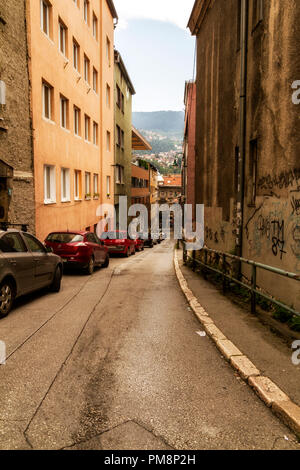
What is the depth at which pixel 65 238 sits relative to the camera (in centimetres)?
1285

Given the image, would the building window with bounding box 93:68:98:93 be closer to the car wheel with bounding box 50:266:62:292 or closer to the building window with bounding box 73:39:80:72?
the building window with bounding box 73:39:80:72

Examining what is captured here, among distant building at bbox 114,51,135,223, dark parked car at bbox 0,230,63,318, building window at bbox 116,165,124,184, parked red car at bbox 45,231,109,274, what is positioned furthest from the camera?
building window at bbox 116,165,124,184

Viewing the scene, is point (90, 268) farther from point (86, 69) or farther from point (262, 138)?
point (86, 69)

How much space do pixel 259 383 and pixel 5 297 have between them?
460cm

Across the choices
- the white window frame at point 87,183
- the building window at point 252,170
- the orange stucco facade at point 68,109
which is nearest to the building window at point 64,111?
the orange stucco facade at point 68,109

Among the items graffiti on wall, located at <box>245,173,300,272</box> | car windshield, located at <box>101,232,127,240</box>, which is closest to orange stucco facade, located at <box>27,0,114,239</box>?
car windshield, located at <box>101,232,127,240</box>

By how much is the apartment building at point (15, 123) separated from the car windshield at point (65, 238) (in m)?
1.12

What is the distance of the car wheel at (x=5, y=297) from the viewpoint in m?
6.63

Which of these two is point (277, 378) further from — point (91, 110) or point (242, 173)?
point (91, 110)

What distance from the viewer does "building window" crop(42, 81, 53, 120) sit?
15.6 metres

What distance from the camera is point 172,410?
3496mm

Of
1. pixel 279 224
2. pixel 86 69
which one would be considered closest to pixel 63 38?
pixel 86 69

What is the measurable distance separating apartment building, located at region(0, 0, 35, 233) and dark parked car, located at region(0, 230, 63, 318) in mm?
A: 3677

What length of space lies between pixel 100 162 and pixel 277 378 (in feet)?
77.7
